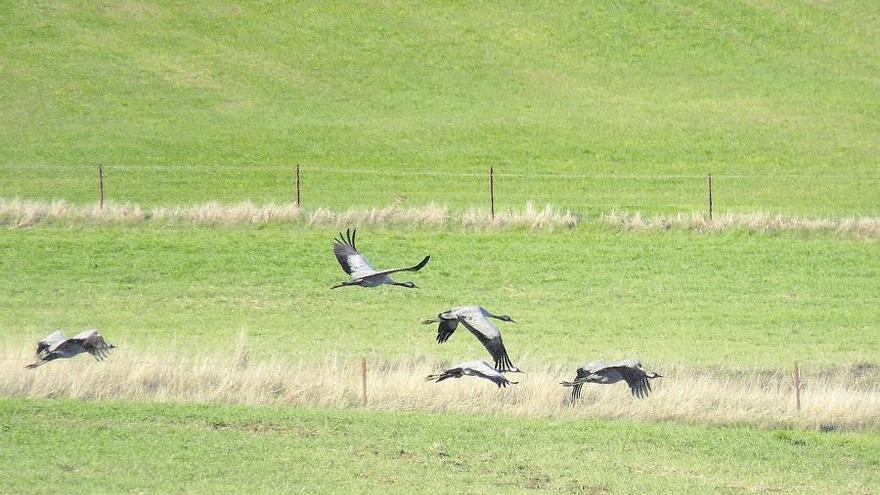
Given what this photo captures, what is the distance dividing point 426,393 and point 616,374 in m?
2.88

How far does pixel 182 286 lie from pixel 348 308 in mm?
3412

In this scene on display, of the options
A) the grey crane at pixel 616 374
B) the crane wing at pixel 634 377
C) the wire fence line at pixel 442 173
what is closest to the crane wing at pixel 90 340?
the grey crane at pixel 616 374

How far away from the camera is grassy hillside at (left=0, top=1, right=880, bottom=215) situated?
40250mm

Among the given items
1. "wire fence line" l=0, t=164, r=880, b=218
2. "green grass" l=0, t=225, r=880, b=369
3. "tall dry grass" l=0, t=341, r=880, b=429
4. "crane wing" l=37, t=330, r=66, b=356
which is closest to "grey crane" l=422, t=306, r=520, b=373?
"tall dry grass" l=0, t=341, r=880, b=429

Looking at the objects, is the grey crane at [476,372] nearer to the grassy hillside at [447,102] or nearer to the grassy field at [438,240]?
the grassy field at [438,240]

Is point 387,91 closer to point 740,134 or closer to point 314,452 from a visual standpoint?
point 740,134

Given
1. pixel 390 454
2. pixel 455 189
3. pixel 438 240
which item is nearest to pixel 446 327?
pixel 390 454

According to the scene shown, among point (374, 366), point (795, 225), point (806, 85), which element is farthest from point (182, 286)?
point (806, 85)

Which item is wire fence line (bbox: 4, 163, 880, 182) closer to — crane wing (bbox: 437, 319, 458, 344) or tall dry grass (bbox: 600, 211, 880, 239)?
tall dry grass (bbox: 600, 211, 880, 239)

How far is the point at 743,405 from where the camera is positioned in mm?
17219

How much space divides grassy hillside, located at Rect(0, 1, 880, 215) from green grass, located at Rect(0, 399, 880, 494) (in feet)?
66.3

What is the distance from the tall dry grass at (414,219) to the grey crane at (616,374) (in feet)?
51.3

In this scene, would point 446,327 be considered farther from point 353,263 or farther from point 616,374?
point 616,374

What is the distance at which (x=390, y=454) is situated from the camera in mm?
14523
